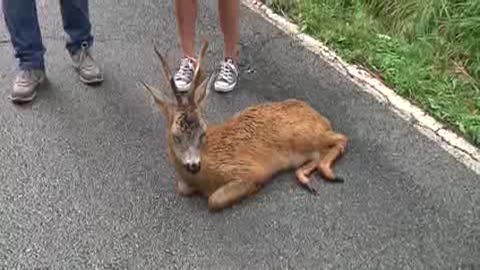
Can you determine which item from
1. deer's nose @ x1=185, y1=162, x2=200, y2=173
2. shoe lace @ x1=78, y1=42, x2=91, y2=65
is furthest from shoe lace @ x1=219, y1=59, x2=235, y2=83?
deer's nose @ x1=185, y1=162, x2=200, y2=173

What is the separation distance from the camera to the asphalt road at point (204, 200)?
3676 millimetres

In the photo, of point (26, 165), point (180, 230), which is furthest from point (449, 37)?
point (26, 165)

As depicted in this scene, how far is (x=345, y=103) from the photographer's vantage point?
4.95 meters

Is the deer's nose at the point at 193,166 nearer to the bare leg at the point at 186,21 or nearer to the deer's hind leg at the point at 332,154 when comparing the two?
the deer's hind leg at the point at 332,154

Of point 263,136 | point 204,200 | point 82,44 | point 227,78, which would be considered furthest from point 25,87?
point 263,136

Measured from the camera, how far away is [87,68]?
5.14 meters

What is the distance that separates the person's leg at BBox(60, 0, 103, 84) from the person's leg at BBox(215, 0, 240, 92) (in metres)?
0.82

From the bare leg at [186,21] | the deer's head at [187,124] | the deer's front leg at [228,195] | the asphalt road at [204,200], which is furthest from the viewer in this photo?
the bare leg at [186,21]

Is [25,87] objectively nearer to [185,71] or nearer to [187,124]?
[185,71]

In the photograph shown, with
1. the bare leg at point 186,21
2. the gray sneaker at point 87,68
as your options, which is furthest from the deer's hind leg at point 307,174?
the gray sneaker at point 87,68

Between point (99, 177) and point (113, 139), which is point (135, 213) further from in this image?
point (113, 139)

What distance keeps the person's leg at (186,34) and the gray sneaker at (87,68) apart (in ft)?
1.81

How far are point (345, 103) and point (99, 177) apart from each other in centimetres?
163

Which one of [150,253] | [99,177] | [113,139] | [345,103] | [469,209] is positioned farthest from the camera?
[345,103]
